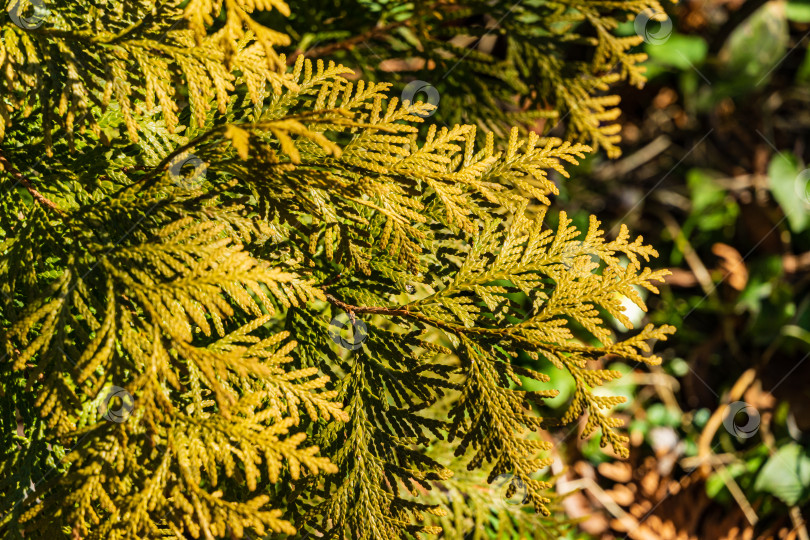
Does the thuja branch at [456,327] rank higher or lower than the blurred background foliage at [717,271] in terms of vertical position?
higher

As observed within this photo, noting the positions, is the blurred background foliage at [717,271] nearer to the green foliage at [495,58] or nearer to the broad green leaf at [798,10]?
the broad green leaf at [798,10]

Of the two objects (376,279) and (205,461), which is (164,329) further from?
(376,279)

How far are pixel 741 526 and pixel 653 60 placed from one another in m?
3.08

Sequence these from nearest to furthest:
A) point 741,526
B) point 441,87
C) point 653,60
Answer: point 441,87, point 741,526, point 653,60

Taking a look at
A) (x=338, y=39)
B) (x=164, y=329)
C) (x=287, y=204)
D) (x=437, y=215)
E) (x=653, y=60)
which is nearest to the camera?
(x=164, y=329)

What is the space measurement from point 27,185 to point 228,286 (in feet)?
1.97

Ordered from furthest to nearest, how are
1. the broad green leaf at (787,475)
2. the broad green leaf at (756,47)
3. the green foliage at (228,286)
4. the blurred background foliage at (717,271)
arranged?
the broad green leaf at (756,47) < the blurred background foliage at (717,271) < the broad green leaf at (787,475) < the green foliage at (228,286)

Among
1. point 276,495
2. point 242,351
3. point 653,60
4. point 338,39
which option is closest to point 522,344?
point 242,351

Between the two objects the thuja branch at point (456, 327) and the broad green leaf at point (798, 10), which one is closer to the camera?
the thuja branch at point (456, 327)

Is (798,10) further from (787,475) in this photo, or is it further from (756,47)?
(787,475)

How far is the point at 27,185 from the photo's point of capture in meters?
1.36

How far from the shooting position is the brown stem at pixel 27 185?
1328 millimetres

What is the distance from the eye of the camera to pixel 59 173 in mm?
1386

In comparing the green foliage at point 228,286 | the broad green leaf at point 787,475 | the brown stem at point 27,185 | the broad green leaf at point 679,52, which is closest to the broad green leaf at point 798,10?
the broad green leaf at point 679,52
